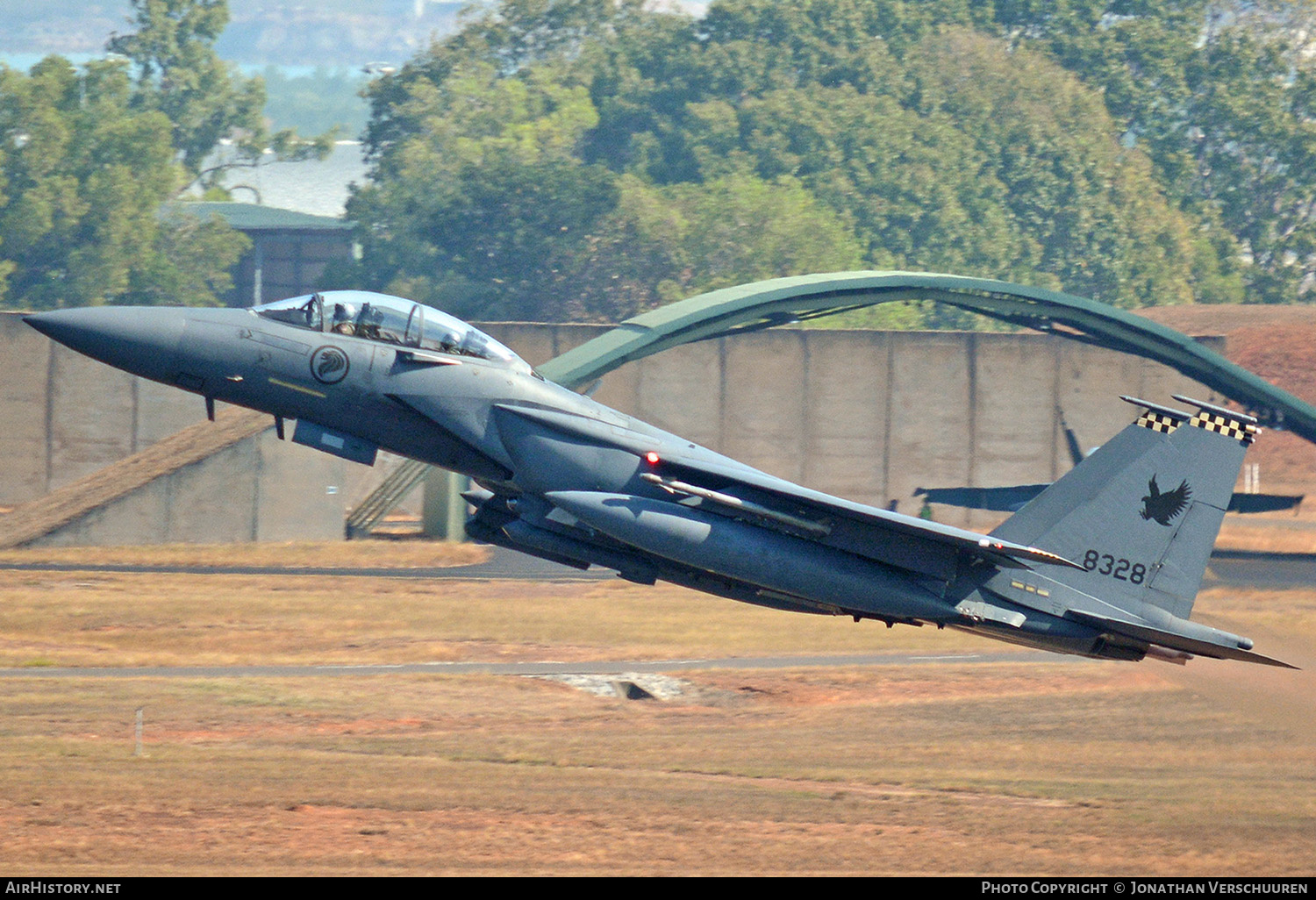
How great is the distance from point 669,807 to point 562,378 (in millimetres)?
21412

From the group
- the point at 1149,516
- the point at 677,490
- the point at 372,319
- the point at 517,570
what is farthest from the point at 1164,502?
the point at 517,570

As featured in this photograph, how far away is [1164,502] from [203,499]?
28223mm

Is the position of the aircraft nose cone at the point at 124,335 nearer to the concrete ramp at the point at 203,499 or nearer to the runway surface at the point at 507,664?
the runway surface at the point at 507,664

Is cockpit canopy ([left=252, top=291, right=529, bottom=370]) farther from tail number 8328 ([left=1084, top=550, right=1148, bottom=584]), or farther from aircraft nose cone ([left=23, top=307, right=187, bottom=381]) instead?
tail number 8328 ([left=1084, top=550, right=1148, bottom=584])

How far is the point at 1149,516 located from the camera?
19.5m

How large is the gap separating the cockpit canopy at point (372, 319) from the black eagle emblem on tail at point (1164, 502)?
8909mm

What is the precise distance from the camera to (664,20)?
95.8 metres

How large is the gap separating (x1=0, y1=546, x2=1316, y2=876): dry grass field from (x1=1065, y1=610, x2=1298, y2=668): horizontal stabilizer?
229 centimetres

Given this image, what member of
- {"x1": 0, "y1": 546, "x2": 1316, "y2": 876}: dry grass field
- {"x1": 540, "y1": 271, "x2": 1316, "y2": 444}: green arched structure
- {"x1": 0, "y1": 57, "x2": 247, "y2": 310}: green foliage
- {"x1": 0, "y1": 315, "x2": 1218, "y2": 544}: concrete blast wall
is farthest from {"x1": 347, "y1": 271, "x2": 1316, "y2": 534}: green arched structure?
{"x1": 0, "y1": 57, "x2": 247, "y2": 310}: green foliage

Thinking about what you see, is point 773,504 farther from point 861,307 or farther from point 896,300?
point 861,307

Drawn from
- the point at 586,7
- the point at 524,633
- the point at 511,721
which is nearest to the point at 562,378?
the point at 524,633

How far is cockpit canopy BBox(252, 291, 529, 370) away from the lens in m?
17.3

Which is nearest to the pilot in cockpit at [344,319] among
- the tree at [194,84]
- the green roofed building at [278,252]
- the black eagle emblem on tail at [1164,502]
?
the black eagle emblem on tail at [1164,502]
